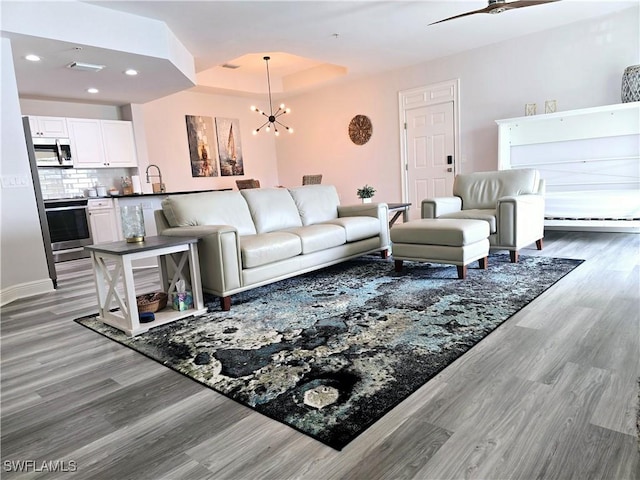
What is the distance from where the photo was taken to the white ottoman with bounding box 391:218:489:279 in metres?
3.41

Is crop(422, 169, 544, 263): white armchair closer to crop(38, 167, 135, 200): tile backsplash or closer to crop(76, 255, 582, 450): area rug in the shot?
crop(76, 255, 582, 450): area rug

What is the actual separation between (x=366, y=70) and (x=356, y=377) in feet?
20.5

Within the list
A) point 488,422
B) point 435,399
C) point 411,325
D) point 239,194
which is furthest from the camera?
point 239,194

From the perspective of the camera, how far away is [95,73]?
4.96 m

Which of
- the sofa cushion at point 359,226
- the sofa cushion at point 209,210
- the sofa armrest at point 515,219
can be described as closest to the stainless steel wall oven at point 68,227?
the sofa cushion at point 209,210

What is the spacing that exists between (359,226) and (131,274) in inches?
87.9

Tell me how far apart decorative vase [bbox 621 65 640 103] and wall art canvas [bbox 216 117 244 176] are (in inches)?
253

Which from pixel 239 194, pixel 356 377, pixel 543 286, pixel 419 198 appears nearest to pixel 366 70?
pixel 419 198

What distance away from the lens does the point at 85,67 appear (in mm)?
4629

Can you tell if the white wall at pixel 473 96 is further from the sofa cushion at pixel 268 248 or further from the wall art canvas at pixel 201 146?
the sofa cushion at pixel 268 248

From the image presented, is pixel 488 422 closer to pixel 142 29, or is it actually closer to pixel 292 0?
pixel 292 0

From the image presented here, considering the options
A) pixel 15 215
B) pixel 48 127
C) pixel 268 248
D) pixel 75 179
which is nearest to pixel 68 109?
pixel 48 127

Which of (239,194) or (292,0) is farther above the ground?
(292,0)

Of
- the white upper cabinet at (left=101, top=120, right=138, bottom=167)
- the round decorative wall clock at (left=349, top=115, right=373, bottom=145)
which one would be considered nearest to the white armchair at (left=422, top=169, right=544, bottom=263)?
the round decorative wall clock at (left=349, top=115, right=373, bottom=145)
